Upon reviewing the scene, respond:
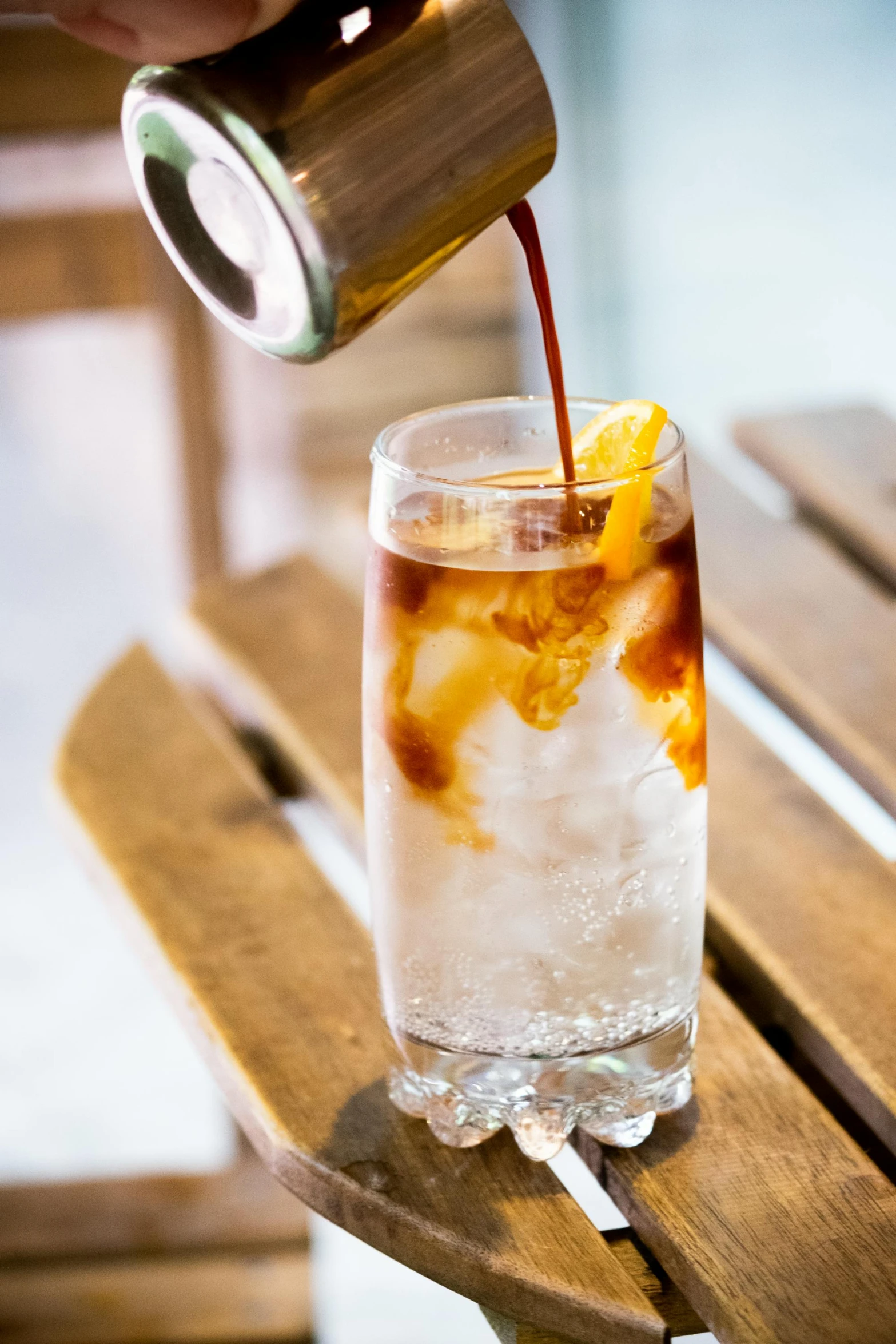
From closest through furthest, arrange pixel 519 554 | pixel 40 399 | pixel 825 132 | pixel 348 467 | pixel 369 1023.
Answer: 1. pixel 519 554
2. pixel 369 1023
3. pixel 825 132
4. pixel 348 467
5. pixel 40 399

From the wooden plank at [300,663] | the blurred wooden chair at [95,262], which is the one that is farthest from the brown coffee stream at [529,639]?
the blurred wooden chair at [95,262]

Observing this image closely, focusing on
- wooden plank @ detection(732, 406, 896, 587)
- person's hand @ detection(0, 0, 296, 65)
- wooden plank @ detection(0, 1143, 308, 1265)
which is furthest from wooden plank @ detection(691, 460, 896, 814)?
wooden plank @ detection(0, 1143, 308, 1265)

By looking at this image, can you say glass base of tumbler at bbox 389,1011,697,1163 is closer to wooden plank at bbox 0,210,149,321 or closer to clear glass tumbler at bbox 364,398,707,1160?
clear glass tumbler at bbox 364,398,707,1160

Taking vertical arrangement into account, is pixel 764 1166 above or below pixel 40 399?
above

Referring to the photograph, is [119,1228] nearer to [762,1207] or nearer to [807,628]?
[807,628]

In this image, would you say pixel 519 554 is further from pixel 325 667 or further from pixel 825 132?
pixel 825 132

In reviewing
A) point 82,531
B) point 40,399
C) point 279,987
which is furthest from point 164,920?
point 40,399

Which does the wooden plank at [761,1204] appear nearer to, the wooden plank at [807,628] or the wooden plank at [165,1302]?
the wooden plank at [807,628]
